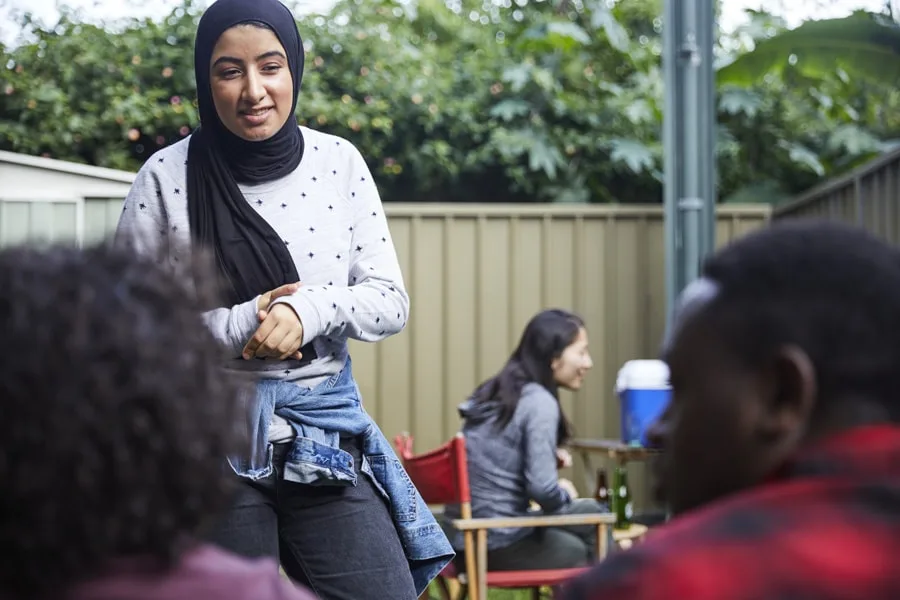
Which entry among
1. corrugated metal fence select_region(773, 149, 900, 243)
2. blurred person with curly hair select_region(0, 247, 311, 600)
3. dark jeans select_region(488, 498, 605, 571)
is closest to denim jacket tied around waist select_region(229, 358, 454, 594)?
blurred person with curly hair select_region(0, 247, 311, 600)

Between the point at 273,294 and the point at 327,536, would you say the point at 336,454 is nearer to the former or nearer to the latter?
the point at 327,536

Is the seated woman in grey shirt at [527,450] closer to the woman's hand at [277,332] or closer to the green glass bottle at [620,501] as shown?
the green glass bottle at [620,501]

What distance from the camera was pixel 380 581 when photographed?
222 cm

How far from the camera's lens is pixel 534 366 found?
5004 mm

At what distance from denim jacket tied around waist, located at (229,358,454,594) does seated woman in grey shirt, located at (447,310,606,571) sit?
232 cm

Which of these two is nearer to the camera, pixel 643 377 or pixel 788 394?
pixel 788 394

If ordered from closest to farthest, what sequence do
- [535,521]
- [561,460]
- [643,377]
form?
[535,521]
[561,460]
[643,377]

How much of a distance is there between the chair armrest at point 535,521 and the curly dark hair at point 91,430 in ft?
11.1

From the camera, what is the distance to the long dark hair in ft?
16.0

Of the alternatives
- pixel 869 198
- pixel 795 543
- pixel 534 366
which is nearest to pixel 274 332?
pixel 795 543

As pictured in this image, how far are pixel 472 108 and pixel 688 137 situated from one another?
10.1 feet

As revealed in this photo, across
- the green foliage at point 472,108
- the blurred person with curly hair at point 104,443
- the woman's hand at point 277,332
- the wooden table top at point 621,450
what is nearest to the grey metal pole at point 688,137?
the wooden table top at point 621,450

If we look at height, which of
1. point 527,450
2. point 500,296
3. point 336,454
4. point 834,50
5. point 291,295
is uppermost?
point 834,50

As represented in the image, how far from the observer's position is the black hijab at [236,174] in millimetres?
2252
